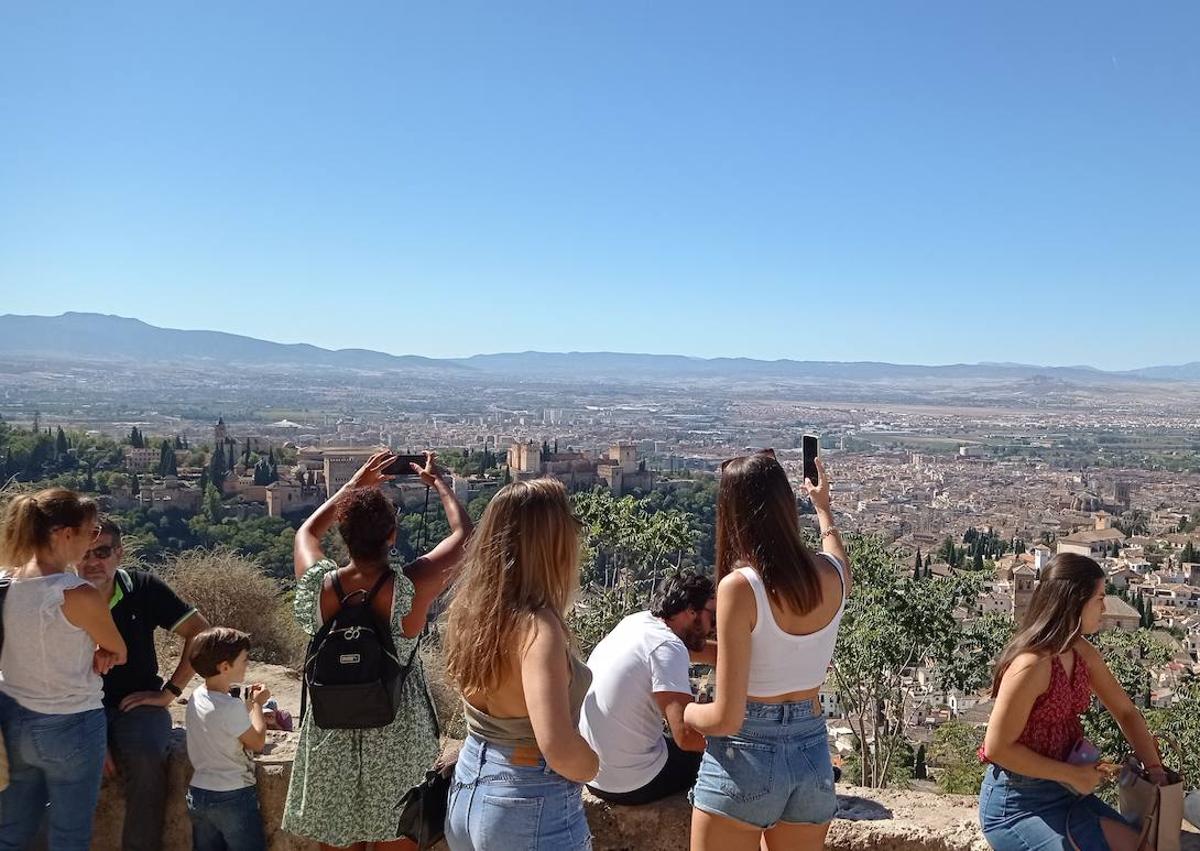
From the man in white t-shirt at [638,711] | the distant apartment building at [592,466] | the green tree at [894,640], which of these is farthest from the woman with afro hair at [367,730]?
the distant apartment building at [592,466]

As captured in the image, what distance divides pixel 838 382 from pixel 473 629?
203259 millimetres

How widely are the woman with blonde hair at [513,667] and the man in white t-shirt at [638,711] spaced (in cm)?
43

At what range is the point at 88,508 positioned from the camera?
91.9 inches

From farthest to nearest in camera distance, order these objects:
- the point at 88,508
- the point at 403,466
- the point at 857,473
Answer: the point at 857,473
the point at 403,466
the point at 88,508

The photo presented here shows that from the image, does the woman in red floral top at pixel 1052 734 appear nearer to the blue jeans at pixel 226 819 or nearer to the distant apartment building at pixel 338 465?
the blue jeans at pixel 226 819

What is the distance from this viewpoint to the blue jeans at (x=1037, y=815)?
6.78 ft

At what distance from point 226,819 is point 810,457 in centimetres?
175

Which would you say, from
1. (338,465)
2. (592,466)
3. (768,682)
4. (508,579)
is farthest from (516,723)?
(592,466)

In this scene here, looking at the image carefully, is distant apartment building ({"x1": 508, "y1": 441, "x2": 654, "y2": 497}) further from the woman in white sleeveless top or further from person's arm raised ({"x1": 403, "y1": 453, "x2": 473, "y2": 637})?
person's arm raised ({"x1": 403, "y1": 453, "x2": 473, "y2": 637})

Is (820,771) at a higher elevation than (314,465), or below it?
higher

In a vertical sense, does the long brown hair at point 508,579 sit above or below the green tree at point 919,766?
above

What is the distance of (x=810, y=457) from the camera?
8.42 feet

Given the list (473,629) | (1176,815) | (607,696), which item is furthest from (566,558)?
(1176,815)

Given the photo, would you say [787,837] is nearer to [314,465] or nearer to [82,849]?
[82,849]
